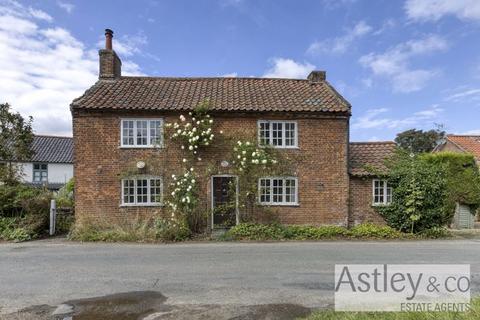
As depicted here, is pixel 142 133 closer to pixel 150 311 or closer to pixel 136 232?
pixel 136 232

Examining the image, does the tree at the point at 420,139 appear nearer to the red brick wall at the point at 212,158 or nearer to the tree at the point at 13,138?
the red brick wall at the point at 212,158

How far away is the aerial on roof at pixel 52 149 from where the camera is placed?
42188 mm

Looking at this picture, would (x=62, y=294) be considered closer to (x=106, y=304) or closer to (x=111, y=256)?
(x=106, y=304)

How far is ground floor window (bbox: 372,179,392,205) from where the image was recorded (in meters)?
16.3

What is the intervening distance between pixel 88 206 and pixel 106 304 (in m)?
9.91

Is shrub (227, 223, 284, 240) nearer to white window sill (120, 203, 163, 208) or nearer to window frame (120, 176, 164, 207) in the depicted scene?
white window sill (120, 203, 163, 208)

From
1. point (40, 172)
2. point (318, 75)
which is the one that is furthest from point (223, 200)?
point (40, 172)

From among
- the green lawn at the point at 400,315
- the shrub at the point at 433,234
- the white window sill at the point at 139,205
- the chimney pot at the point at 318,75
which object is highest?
the chimney pot at the point at 318,75

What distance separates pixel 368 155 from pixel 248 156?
19.6ft

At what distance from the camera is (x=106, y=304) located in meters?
6.43

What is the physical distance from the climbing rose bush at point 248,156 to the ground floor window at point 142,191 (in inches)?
135

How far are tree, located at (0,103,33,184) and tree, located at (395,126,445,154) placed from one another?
55.5 meters

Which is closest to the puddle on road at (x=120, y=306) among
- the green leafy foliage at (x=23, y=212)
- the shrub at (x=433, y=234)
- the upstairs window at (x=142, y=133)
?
the upstairs window at (x=142, y=133)

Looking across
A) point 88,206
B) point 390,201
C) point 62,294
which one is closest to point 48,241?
point 88,206
